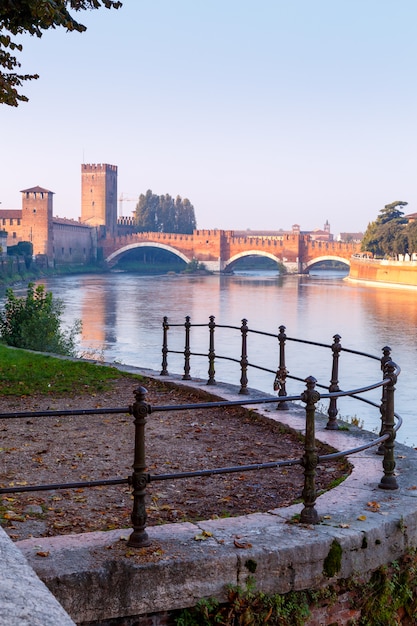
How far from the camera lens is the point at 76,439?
19.5ft

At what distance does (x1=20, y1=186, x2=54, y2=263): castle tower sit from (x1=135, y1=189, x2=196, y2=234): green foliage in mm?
16648

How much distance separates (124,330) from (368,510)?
23.7 meters

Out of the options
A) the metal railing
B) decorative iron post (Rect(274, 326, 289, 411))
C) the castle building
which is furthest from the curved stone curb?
the castle building

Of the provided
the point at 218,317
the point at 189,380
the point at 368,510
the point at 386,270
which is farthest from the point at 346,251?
the point at 368,510

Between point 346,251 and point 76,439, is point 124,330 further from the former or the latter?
point 346,251

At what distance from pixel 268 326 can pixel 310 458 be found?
25682 millimetres

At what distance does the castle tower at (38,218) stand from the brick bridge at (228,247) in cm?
894

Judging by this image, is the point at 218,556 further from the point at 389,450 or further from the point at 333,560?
the point at 389,450

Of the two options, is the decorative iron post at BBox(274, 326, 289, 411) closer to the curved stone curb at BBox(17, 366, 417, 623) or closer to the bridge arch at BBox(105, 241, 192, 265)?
the curved stone curb at BBox(17, 366, 417, 623)

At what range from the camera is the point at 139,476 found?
320 cm

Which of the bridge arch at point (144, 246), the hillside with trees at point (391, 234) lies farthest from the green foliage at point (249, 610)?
the bridge arch at point (144, 246)

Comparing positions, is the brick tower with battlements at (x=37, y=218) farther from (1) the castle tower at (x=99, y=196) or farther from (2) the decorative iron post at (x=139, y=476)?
(2) the decorative iron post at (x=139, y=476)

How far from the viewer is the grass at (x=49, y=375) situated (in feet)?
26.2

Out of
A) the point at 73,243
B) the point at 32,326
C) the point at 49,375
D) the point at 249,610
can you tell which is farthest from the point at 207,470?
the point at 73,243
